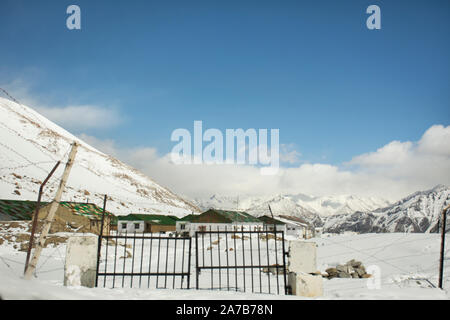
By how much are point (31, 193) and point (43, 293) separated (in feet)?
187

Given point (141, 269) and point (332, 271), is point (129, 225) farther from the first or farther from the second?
point (141, 269)

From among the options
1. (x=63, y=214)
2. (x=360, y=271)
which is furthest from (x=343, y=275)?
(x=63, y=214)

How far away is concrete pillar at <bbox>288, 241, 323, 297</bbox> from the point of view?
8992 millimetres

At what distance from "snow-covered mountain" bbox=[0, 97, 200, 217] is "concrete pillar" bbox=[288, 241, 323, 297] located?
296 inches

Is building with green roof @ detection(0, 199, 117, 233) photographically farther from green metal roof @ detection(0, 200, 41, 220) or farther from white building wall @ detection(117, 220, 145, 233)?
white building wall @ detection(117, 220, 145, 233)

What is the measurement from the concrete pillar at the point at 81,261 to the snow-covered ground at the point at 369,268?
48 cm

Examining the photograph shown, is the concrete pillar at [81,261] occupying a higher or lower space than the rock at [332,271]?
higher

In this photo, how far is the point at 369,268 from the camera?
16.7 metres

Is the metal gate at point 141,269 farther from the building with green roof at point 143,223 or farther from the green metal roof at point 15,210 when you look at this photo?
the building with green roof at point 143,223

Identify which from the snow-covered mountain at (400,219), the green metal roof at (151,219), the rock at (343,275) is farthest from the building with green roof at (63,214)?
the snow-covered mountain at (400,219)

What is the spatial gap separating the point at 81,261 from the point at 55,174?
3185 inches

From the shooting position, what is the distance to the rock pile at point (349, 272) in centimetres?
1562
